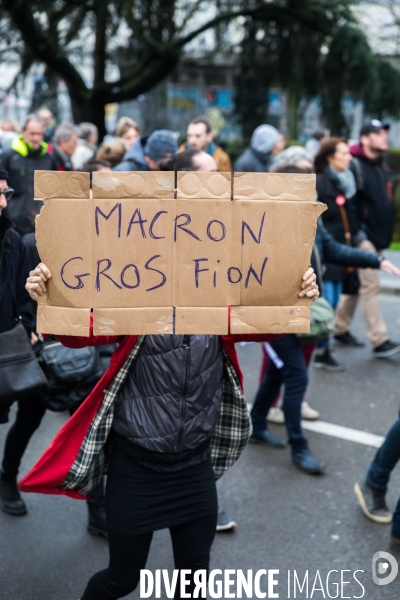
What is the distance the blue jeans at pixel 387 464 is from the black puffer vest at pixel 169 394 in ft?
4.95

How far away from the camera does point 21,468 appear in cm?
465

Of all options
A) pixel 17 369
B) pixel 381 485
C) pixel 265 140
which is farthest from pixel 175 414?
pixel 265 140

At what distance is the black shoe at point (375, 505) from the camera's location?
407cm

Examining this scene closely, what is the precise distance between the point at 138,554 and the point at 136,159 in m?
4.25

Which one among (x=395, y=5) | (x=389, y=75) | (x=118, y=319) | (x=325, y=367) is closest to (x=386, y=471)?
(x=118, y=319)

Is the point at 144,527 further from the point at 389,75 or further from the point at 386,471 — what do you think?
the point at 389,75

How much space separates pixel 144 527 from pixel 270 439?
2.48 m

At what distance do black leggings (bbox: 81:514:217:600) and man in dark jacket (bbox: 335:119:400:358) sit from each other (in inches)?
185

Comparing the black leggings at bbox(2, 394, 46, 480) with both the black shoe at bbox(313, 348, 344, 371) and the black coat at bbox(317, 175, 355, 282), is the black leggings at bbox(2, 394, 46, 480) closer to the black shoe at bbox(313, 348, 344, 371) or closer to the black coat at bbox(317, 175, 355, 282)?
the black coat at bbox(317, 175, 355, 282)

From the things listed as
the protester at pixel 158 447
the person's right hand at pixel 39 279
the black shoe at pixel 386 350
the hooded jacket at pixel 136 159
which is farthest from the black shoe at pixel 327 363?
the person's right hand at pixel 39 279

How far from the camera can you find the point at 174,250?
2.47 meters

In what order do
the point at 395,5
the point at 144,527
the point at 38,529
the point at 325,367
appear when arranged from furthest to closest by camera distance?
the point at 395,5 → the point at 325,367 → the point at 38,529 → the point at 144,527

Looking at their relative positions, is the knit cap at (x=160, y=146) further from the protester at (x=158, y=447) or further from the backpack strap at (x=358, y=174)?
the protester at (x=158, y=447)

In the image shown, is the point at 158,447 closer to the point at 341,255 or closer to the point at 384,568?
the point at 384,568
